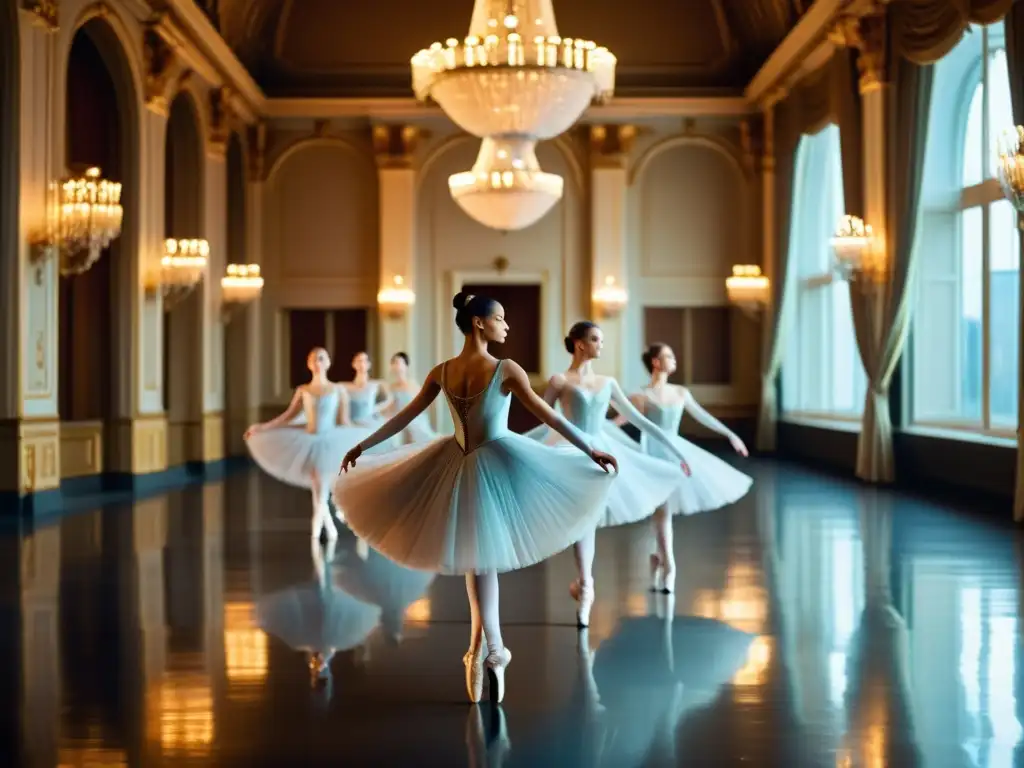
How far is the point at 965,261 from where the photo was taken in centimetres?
1278

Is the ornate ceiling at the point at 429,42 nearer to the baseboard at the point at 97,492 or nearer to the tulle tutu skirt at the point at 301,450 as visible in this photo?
the baseboard at the point at 97,492

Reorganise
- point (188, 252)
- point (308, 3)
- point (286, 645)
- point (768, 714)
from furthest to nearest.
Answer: point (308, 3) < point (188, 252) < point (286, 645) < point (768, 714)

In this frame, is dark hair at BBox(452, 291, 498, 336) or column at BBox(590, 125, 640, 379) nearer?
dark hair at BBox(452, 291, 498, 336)

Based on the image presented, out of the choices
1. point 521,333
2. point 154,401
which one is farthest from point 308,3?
point 154,401

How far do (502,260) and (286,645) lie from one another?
1416cm

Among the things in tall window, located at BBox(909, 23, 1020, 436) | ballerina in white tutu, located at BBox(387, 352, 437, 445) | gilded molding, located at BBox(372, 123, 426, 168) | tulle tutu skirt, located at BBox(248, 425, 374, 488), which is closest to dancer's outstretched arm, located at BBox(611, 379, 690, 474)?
tulle tutu skirt, located at BBox(248, 425, 374, 488)

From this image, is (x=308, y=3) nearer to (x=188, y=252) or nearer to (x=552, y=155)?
(x=552, y=155)

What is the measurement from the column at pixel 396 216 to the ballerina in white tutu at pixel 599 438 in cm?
1284

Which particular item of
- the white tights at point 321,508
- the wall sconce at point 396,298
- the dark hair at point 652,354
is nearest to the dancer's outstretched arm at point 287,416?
the white tights at point 321,508

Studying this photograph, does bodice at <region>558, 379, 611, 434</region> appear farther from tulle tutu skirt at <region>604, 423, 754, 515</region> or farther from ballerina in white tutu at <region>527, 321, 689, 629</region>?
tulle tutu skirt at <region>604, 423, 754, 515</region>

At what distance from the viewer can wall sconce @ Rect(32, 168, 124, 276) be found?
34.0 ft

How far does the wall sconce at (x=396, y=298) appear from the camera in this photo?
1839 cm

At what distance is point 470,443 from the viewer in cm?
438

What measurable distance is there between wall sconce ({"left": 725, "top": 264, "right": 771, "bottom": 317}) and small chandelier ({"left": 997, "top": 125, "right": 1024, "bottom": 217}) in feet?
33.7
